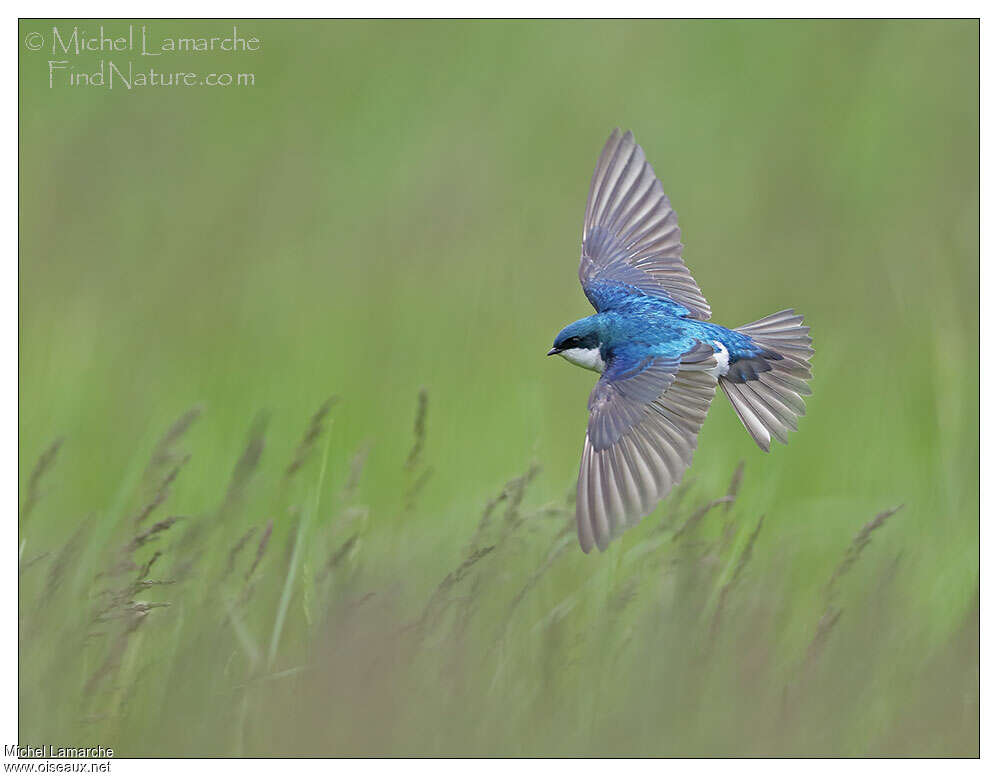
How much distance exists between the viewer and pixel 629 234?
4.06 m

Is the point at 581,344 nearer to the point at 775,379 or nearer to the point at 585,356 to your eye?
the point at 585,356

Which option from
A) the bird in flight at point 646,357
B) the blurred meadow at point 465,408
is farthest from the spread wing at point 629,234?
the blurred meadow at point 465,408

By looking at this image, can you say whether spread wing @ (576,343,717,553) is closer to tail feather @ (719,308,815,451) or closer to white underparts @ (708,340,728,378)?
white underparts @ (708,340,728,378)

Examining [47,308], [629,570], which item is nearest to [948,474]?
[629,570]

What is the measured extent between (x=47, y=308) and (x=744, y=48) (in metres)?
3.64

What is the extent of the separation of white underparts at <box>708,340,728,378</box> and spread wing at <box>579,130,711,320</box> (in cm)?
40

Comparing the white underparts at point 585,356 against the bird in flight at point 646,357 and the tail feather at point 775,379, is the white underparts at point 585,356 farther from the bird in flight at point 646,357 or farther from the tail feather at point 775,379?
the tail feather at point 775,379

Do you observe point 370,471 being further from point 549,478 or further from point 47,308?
point 47,308

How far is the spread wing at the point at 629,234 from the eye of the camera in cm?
393

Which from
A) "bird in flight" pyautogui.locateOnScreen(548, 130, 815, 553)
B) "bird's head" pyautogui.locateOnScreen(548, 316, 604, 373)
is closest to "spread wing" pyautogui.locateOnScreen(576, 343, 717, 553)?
"bird in flight" pyautogui.locateOnScreen(548, 130, 815, 553)

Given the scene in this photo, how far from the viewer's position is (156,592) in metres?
2.27

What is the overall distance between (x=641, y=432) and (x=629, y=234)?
3.99ft

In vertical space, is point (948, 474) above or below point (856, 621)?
above

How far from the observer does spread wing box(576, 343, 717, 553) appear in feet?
8.64
